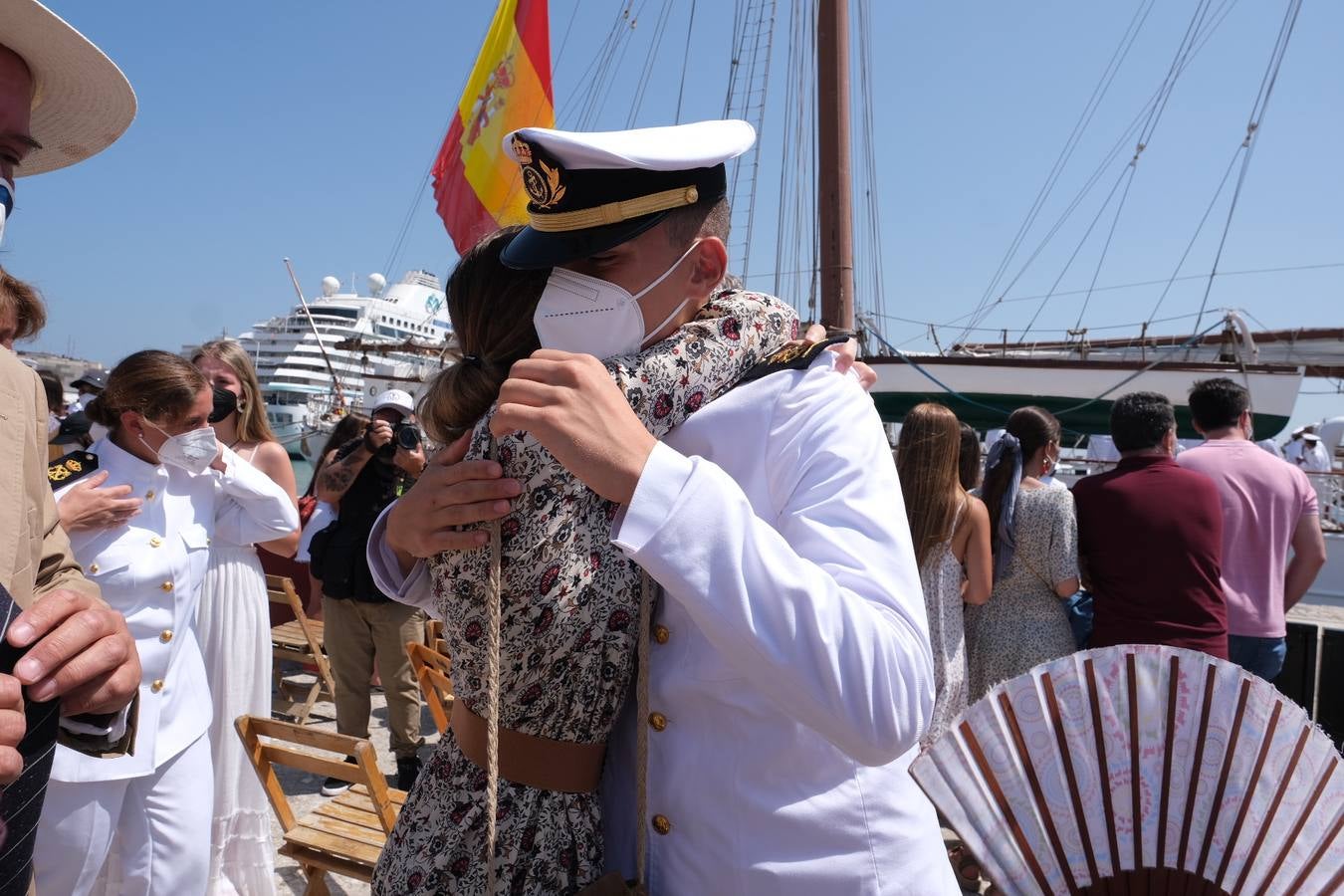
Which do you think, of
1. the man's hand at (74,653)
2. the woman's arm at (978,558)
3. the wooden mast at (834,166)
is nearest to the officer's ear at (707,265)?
the man's hand at (74,653)

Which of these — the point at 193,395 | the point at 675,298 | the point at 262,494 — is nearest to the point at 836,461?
the point at 675,298

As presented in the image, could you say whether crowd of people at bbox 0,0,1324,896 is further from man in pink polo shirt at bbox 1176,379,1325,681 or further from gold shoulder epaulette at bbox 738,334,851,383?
man in pink polo shirt at bbox 1176,379,1325,681

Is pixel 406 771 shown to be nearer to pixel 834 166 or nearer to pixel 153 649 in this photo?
pixel 153 649

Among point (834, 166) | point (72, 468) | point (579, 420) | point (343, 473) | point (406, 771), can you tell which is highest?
point (834, 166)

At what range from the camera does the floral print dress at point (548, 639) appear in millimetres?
1002

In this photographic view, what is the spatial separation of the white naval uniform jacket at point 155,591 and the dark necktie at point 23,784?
1592 millimetres

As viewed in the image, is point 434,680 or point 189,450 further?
point 434,680

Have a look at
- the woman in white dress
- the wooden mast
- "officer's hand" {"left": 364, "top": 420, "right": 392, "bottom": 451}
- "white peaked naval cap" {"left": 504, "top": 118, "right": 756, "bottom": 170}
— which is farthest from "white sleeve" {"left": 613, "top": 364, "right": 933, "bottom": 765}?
the wooden mast

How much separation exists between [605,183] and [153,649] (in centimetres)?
243

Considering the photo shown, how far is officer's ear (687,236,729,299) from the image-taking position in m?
1.12

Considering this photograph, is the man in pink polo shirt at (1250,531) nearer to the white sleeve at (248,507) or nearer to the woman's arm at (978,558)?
the woman's arm at (978,558)

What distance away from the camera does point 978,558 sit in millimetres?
3682

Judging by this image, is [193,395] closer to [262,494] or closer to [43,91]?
[262,494]

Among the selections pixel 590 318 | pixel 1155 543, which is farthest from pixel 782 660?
pixel 1155 543
